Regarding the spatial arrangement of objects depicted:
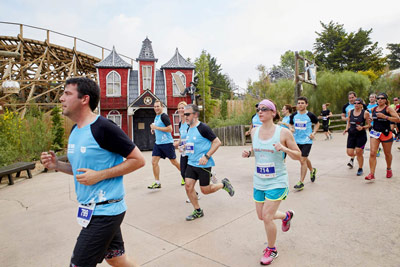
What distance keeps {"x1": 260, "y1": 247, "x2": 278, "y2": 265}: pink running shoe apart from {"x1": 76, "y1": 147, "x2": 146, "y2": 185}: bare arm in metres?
1.82

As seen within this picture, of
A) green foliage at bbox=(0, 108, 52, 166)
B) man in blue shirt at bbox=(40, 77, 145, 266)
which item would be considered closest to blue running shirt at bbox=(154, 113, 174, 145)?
man in blue shirt at bbox=(40, 77, 145, 266)

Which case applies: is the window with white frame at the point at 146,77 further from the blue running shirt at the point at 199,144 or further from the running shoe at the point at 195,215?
the running shoe at the point at 195,215

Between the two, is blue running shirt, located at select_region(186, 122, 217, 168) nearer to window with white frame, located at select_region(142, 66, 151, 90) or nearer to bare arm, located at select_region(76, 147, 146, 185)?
bare arm, located at select_region(76, 147, 146, 185)

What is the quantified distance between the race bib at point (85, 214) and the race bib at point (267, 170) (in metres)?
1.85

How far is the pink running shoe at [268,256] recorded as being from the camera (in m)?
2.85

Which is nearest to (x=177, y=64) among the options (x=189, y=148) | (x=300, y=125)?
(x=300, y=125)

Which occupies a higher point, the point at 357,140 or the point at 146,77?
the point at 146,77

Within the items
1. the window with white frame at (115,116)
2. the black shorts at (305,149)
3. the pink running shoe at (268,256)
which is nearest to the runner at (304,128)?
the black shorts at (305,149)

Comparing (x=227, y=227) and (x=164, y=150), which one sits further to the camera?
(x=164, y=150)

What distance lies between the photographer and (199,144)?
436 cm

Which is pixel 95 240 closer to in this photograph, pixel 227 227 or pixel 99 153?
pixel 99 153

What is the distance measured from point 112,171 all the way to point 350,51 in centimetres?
3366

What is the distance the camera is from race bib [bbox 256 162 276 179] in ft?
9.73

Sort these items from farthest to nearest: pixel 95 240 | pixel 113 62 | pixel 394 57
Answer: pixel 394 57 → pixel 113 62 → pixel 95 240
